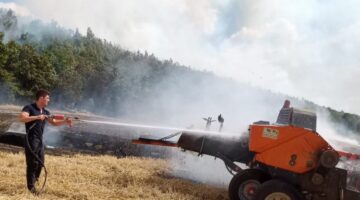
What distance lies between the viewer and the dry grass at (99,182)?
764 centimetres

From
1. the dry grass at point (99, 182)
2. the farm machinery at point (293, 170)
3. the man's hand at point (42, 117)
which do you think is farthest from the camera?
the dry grass at point (99, 182)

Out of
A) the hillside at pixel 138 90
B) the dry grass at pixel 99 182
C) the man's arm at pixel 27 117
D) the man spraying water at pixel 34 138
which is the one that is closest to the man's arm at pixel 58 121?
the man spraying water at pixel 34 138

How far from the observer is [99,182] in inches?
348

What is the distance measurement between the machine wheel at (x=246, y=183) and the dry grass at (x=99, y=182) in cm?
77

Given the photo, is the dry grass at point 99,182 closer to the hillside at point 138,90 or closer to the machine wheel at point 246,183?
the machine wheel at point 246,183

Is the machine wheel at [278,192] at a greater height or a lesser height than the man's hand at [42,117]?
lesser

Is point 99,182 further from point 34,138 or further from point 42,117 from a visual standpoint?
point 42,117

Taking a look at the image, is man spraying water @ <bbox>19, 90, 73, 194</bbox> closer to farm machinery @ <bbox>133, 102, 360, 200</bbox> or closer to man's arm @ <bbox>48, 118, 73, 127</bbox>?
man's arm @ <bbox>48, 118, 73, 127</bbox>

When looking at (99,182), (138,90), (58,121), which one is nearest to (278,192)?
(99,182)

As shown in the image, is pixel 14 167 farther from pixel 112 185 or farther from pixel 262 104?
pixel 262 104

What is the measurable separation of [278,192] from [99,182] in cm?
373

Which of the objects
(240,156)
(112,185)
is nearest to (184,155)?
(240,156)

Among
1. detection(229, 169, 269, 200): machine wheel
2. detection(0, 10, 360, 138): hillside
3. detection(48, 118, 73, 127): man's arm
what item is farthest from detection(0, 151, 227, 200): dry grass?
detection(0, 10, 360, 138): hillside

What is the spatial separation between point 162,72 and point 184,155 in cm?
4015
